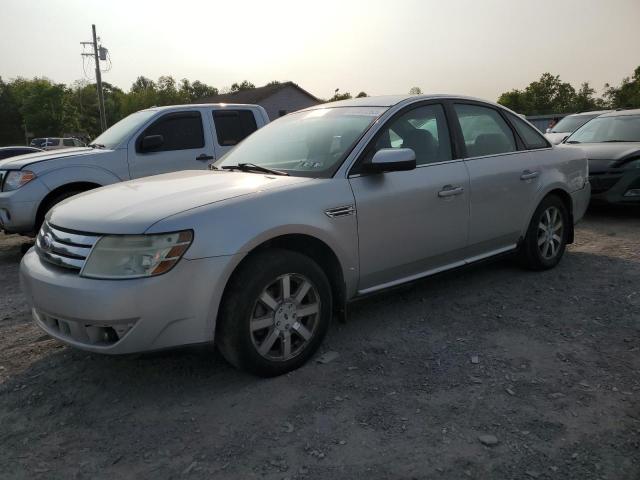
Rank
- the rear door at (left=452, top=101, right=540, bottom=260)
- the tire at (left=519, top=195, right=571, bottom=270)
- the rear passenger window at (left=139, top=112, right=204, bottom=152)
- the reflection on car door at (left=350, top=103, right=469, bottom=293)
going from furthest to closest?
1. the rear passenger window at (left=139, top=112, right=204, bottom=152)
2. the tire at (left=519, top=195, right=571, bottom=270)
3. the rear door at (left=452, top=101, right=540, bottom=260)
4. the reflection on car door at (left=350, top=103, right=469, bottom=293)

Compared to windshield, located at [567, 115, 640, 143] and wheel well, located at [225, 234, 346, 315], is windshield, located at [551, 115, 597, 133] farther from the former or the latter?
wheel well, located at [225, 234, 346, 315]

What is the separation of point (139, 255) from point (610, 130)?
8.23 m

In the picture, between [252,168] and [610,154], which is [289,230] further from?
[610,154]

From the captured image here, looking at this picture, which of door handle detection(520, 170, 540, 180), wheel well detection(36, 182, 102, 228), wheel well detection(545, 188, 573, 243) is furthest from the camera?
wheel well detection(36, 182, 102, 228)

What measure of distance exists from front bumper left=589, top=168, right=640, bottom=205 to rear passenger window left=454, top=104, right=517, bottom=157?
3485 millimetres

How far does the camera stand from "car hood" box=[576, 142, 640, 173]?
732cm

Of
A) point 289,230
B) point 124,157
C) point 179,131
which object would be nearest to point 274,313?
point 289,230

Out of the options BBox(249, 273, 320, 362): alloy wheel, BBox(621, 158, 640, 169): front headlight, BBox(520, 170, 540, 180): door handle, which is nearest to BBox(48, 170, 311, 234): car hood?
BBox(249, 273, 320, 362): alloy wheel

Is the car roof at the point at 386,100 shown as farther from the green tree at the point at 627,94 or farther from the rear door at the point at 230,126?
the green tree at the point at 627,94

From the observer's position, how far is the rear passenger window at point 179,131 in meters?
6.95

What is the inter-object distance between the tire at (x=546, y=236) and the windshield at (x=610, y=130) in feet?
12.9

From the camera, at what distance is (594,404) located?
274cm

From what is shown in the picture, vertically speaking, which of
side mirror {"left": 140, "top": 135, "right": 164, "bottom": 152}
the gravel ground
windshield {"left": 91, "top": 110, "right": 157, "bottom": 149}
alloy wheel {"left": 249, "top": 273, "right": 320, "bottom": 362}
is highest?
windshield {"left": 91, "top": 110, "right": 157, "bottom": 149}

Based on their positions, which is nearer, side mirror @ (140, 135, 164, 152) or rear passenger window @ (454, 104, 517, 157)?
rear passenger window @ (454, 104, 517, 157)
